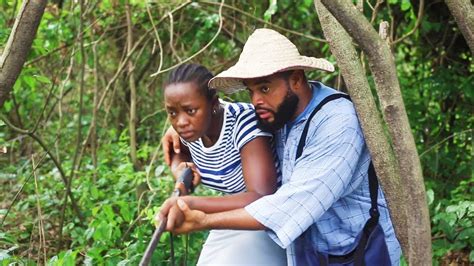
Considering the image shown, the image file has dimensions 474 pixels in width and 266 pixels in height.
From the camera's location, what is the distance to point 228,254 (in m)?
2.67

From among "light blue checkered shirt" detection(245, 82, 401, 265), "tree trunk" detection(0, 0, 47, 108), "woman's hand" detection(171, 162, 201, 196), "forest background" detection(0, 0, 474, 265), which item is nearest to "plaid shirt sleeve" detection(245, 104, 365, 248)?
"light blue checkered shirt" detection(245, 82, 401, 265)

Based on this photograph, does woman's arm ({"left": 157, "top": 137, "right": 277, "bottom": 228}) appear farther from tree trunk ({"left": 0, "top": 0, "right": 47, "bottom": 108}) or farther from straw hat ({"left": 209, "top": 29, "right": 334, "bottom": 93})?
tree trunk ({"left": 0, "top": 0, "right": 47, "bottom": 108})

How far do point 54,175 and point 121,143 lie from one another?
749 mm

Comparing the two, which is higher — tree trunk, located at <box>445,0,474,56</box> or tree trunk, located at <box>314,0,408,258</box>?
tree trunk, located at <box>445,0,474,56</box>

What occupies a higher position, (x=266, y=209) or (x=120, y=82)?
(x=120, y=82)

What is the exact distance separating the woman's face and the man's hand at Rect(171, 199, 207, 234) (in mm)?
343

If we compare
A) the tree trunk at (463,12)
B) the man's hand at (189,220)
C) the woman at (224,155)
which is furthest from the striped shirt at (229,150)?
the tree trunk at (463,12)

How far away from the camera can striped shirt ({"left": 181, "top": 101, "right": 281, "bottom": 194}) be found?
259cm

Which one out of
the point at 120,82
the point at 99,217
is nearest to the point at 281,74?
the point at 99,217

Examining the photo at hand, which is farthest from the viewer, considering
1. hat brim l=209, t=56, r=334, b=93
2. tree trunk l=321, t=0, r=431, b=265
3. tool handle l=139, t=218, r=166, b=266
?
hat brim l=209, t=56, r=334, b=93

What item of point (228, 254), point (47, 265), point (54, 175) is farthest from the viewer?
point (54, 175)

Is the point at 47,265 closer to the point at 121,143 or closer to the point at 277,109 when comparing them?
the point at 277,109

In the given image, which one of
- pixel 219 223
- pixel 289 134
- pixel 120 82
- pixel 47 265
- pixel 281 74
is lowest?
pixel 47 265

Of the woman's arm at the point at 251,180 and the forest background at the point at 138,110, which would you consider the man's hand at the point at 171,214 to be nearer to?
the woman's arm at the point at 251,180
